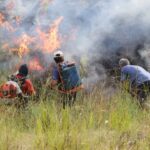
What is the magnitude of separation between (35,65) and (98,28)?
241cm

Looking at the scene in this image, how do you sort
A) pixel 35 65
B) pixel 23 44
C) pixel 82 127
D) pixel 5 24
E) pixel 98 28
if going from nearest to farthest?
pixel 82 127 → pixel 35 65 → pixel 23 44 → pixel 98 28 → pixel 5 24

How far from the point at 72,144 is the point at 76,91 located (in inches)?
180

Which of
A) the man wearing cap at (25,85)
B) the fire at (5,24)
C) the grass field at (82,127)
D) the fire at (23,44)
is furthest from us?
the fire at (5,24)

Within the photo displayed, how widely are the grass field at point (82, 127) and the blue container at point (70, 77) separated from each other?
2526 millimetres

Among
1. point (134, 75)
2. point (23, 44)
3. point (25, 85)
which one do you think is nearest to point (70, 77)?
point (25, 85)

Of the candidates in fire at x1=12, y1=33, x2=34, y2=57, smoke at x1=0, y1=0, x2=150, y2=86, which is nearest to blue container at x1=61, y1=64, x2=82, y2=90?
fire at x1=12, y1=33, x2=34, y2=57

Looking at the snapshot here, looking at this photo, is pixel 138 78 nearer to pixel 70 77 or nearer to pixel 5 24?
pixel 70 77

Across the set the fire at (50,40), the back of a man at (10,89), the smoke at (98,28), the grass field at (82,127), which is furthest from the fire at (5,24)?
the grass field at (82,127)

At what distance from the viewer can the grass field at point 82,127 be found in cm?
561

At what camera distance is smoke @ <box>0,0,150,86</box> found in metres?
14.5

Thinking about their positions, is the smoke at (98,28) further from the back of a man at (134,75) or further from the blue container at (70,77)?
the back of a man at (134,75)

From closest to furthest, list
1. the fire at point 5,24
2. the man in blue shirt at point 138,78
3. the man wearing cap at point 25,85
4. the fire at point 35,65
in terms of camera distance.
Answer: the man in blue shirt at point 138,78 < the man wearing cap at point 25,85 < the fire at point 35,65 < the fire at point 5,24

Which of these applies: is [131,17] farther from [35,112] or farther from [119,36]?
[35,112]

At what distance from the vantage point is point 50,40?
14.0 metres
